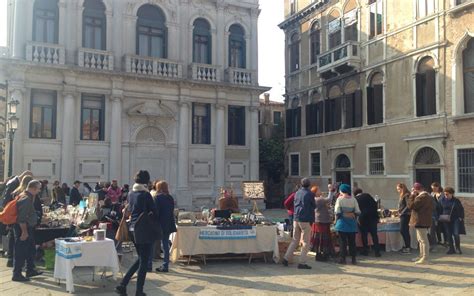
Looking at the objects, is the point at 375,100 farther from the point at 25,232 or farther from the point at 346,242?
the point at 25,232

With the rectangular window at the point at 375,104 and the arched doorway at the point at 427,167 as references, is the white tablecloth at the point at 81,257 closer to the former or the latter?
the arched doorway at the point at 427,167

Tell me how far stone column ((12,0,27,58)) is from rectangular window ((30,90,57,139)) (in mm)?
1737

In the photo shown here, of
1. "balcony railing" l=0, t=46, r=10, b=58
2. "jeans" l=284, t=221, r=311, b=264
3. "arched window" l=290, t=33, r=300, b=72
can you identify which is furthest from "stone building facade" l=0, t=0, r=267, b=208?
"jeans" l=284, t=221, r=311, b=264

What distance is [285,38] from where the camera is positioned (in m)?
29.9

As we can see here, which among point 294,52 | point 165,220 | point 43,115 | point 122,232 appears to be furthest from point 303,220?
point 294,52

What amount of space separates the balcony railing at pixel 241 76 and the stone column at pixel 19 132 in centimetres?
Result: 972

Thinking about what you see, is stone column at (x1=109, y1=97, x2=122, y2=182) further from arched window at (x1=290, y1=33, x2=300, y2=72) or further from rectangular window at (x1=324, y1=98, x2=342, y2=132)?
arched window at (x1=290, y1=33, x2=300, y2=72)

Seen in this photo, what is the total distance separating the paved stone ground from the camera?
7707mm

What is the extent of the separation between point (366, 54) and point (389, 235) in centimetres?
1316

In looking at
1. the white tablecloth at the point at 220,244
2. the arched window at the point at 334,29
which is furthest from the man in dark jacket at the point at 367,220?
the arched window at the point at 334,29

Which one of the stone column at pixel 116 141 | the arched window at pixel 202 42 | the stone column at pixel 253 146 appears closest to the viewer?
the stone column at pixel 116 141

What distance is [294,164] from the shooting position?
94.2 feet

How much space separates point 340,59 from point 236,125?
6254 millimetres

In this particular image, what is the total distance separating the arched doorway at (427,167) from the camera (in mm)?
18844
